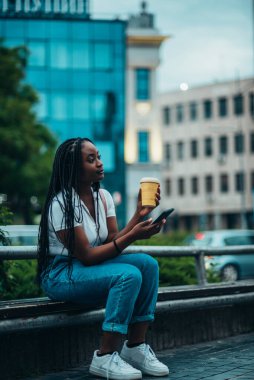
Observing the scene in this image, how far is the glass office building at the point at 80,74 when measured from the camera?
58.0m

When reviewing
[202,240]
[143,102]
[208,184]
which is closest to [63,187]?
[202,240]

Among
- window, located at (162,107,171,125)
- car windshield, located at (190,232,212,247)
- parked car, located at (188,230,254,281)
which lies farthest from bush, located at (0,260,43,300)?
window, located at (162,107,171,125)

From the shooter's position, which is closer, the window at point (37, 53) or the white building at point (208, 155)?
the window at point (37, 53)

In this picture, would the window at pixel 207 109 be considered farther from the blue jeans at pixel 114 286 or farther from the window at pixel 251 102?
the blue jeans at pixel 114 286

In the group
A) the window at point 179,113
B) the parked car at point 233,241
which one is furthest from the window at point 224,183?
the parked car at point 233,241

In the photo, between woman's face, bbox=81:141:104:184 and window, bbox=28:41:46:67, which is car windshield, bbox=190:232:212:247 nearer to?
woman's face, bbox=81:141:104:184

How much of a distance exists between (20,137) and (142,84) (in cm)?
2638

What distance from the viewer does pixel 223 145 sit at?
301 feet

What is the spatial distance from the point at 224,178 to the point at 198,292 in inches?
3312

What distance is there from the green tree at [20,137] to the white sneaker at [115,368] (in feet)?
103

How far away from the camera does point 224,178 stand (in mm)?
91375

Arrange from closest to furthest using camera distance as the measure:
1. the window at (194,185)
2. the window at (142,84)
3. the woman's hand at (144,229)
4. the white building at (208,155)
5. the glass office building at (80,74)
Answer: the woman's hand at (144,229), the glass office building at (80,74), the window at (142,84), the white building at (208,155), the window at (194,185)

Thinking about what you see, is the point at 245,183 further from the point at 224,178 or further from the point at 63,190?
the point at 63,190

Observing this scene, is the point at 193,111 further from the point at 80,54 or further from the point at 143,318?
the point at 143,318
